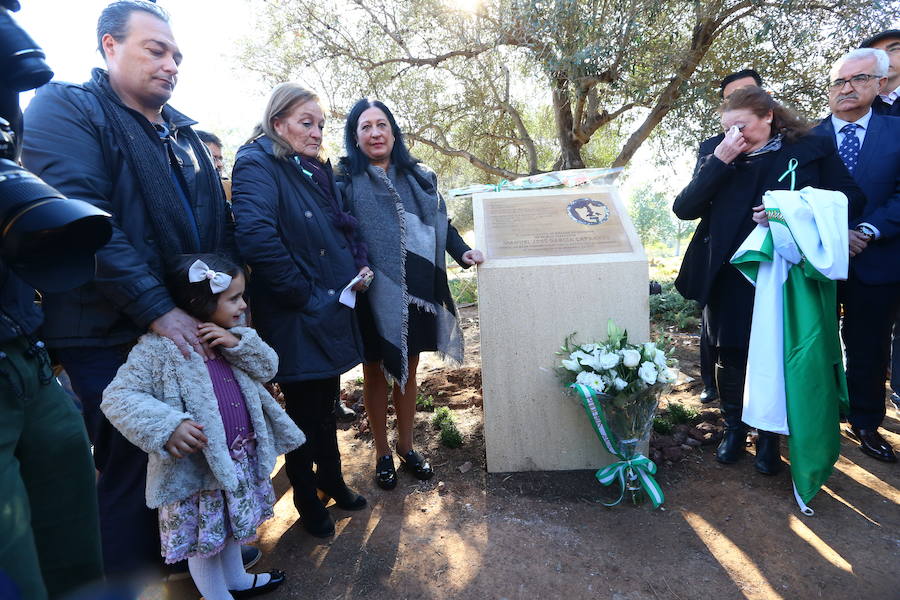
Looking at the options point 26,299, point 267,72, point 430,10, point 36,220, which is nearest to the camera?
point 36,220

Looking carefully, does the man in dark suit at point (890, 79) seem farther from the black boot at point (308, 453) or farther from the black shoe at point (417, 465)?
the black boot at point (308, 453)

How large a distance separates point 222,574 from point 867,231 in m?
3.59

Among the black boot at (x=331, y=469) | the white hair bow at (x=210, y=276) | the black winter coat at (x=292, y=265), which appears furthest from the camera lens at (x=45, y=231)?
the black boot at (x=331, y=469)

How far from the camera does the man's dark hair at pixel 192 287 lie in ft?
6.28

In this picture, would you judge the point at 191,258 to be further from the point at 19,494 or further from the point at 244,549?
the point at 244,549

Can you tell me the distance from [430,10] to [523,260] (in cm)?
602

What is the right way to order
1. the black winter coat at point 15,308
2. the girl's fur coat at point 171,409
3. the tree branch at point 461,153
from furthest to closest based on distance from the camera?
the tree branch at point 461,153 → the girl's fur coat at point 171,409 → the black winter coat at point 15,308

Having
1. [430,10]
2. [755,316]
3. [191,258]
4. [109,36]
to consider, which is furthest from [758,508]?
[430,10]

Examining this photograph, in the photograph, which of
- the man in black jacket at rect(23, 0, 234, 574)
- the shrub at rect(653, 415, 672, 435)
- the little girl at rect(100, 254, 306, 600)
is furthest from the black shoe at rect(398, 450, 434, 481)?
the shrub at rect(653, 415, 672, 435)

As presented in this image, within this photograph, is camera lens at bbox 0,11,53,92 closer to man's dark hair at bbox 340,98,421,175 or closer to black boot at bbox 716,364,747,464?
man's dark hair at bbox 340,98,421,175

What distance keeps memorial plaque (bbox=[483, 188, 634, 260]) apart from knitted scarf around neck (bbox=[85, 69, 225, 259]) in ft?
5.14

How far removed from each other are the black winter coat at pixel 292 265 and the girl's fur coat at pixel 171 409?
0.36 m

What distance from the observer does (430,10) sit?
7.47m

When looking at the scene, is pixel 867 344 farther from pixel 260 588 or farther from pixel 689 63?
pixel 689 63
